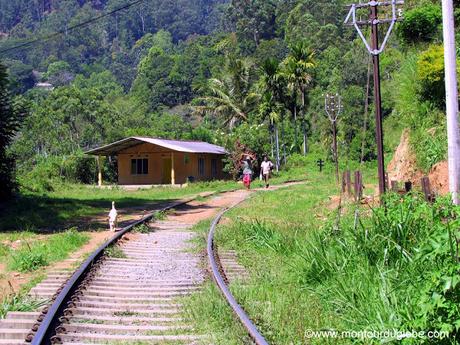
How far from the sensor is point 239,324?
6.48m

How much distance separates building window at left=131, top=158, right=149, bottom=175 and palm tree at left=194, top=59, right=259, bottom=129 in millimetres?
14470

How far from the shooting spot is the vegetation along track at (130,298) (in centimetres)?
636

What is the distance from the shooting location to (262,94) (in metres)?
54.2

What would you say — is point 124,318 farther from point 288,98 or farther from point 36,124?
point 36,124

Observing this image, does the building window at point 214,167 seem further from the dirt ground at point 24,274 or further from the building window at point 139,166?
the dirt ground at point 24,274

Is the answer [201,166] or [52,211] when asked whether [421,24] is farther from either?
[201,166]

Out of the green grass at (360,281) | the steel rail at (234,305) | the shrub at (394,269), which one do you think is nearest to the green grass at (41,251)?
the steel rail at (234,305)

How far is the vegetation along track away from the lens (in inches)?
251

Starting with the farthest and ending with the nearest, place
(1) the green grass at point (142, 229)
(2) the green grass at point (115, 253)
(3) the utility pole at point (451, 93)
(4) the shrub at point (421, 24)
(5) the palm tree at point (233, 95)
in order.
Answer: (5) the palm tree at point (233, 95) → (4) the shrub at point (421, 24) → (1) the green grass at point (142, 229) → (2) the green grass at point (115, 253) → (3) the utility pole at point (451, 93)

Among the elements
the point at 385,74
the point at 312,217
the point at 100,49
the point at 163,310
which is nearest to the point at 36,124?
the point at 385,74

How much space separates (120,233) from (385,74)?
1657 inches

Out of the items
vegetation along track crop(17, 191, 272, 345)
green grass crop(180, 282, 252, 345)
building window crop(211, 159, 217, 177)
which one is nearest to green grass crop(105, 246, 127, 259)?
vegetation along track crop(17, 191, 272, 345)

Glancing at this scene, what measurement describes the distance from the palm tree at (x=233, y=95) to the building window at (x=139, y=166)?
14470 mm

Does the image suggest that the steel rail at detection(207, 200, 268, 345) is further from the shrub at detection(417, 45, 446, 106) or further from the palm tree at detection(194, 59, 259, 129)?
the palm tree at detection(194, 59, 259, 129)
